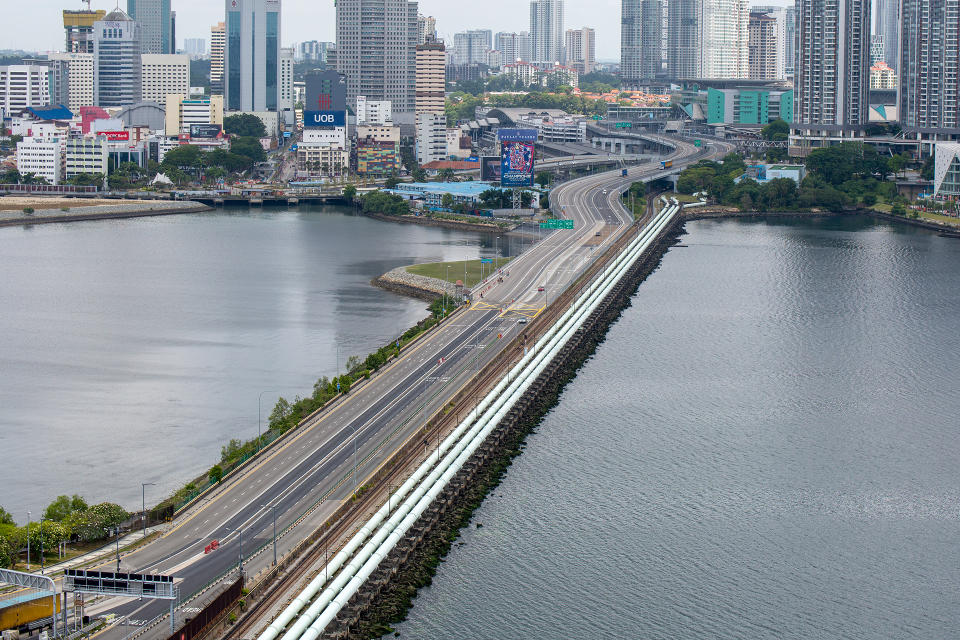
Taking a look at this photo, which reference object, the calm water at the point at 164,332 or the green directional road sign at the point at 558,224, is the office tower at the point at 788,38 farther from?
the calm water at the point at 164,332

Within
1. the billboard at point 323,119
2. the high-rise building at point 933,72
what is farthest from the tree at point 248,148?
the high-rise building at point 933,72

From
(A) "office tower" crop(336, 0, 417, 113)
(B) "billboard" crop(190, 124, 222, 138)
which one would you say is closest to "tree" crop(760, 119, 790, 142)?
(A) "office tower" crop(336, 0, 417, 113)

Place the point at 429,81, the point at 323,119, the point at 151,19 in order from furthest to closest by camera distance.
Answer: the point at 151,19
the point at 429,81
the point at 323,119

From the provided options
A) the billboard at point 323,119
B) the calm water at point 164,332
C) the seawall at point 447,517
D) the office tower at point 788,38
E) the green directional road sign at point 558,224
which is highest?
the office tower at point 788,38

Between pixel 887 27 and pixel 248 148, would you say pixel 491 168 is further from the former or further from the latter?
pixel 887 27

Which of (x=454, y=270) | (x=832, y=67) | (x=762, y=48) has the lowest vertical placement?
(x=454, y=270)

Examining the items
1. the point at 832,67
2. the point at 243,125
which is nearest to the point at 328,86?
the point at 243,125
